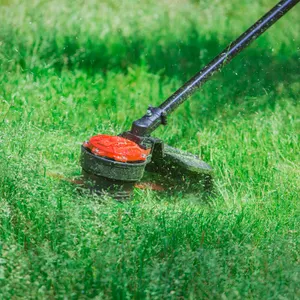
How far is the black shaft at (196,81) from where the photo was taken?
11.5ft

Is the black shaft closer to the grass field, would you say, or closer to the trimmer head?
the trimmer head

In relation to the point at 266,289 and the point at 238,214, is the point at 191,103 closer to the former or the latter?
the point at 238,214

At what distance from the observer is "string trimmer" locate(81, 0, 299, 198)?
3217 millimetres

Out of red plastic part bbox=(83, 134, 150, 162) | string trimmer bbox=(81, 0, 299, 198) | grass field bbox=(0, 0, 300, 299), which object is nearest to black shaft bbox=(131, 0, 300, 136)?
string trimmer bbox=(81, 0, 299, 198)

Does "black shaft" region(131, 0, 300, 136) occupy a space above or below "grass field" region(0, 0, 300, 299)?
above

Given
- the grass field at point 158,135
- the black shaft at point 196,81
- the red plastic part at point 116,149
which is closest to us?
the grass field at point 158,135

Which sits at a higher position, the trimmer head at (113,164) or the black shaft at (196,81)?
the black shaft at (196,81)

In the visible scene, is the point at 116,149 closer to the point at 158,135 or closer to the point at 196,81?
the point at 196,81

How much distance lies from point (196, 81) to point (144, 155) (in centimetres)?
60

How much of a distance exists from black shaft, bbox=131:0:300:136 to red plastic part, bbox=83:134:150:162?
188mm

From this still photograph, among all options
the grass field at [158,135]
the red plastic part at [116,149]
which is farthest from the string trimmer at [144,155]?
the grass field at [158,135]

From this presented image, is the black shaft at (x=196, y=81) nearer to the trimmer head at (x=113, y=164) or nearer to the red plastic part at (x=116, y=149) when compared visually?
the trimmer head at (x=113, y=164)

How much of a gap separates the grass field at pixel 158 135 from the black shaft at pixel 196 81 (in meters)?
0.33

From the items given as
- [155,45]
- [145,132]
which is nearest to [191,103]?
[155,45]
